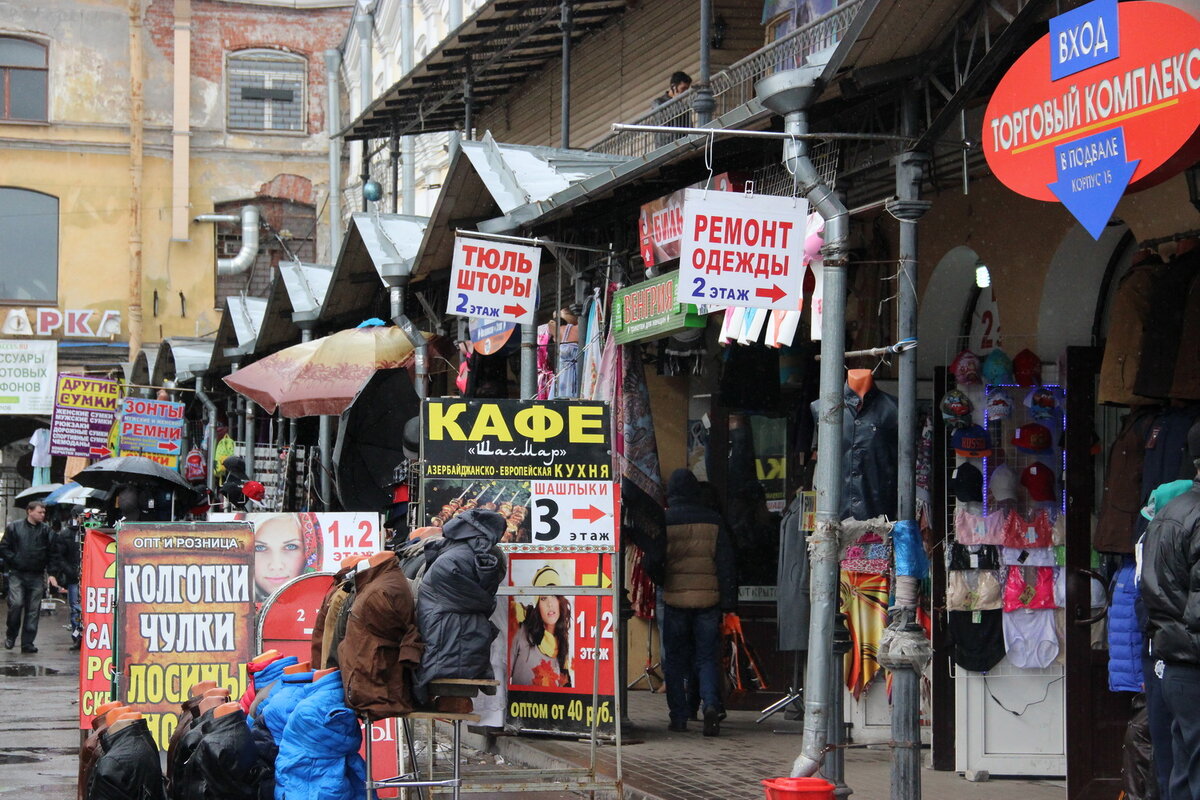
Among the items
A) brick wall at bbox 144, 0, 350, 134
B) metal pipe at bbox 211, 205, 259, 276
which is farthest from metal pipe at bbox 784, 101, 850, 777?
brick wall at bbox 144, 0, 350, 134

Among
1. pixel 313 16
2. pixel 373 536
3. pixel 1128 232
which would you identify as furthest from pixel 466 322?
pixel 313 16

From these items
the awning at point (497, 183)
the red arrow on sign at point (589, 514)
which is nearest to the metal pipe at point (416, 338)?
the awning at point (497, 183)

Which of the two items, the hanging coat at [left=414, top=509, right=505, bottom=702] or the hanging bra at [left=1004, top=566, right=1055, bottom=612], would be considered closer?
the hanging coat at [left=414, top=509, right=505, bottom=702]

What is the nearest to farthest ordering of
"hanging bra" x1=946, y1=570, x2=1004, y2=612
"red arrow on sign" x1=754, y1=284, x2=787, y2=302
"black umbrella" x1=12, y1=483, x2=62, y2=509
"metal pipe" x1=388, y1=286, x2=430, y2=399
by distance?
"red arrow on sign" x1=754, y1=284, x2=787, y2=302 < "hanging bra" x1=946, y1=570, x2=1004, y2=612 < "metal pipe" x1=388, y1=286, x2=430, y2=399 < "black umbrella" x1=12, y1=483, x2=62, y2=509

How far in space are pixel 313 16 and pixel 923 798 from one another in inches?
1242

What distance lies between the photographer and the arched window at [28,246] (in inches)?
1348

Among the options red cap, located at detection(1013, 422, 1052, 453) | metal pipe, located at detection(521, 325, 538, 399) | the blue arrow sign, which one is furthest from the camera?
metal pipe, located at detection(521, 325, 538, 399)

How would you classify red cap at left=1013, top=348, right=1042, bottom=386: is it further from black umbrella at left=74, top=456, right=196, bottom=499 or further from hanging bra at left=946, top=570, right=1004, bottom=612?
black umbrella at left=74, top=456, right=196, bottom=499

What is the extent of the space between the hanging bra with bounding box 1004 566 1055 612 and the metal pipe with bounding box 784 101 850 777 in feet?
6.13

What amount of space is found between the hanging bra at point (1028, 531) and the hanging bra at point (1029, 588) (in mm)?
152

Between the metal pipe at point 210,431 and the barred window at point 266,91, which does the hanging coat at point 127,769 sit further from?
the barred window at point 266,91

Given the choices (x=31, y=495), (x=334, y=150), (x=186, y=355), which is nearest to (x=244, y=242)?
(x=334, y=150)

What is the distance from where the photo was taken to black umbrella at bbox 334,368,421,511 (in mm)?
15469

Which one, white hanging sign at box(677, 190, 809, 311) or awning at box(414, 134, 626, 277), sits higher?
awning at box(414, 134, 626, 277)
